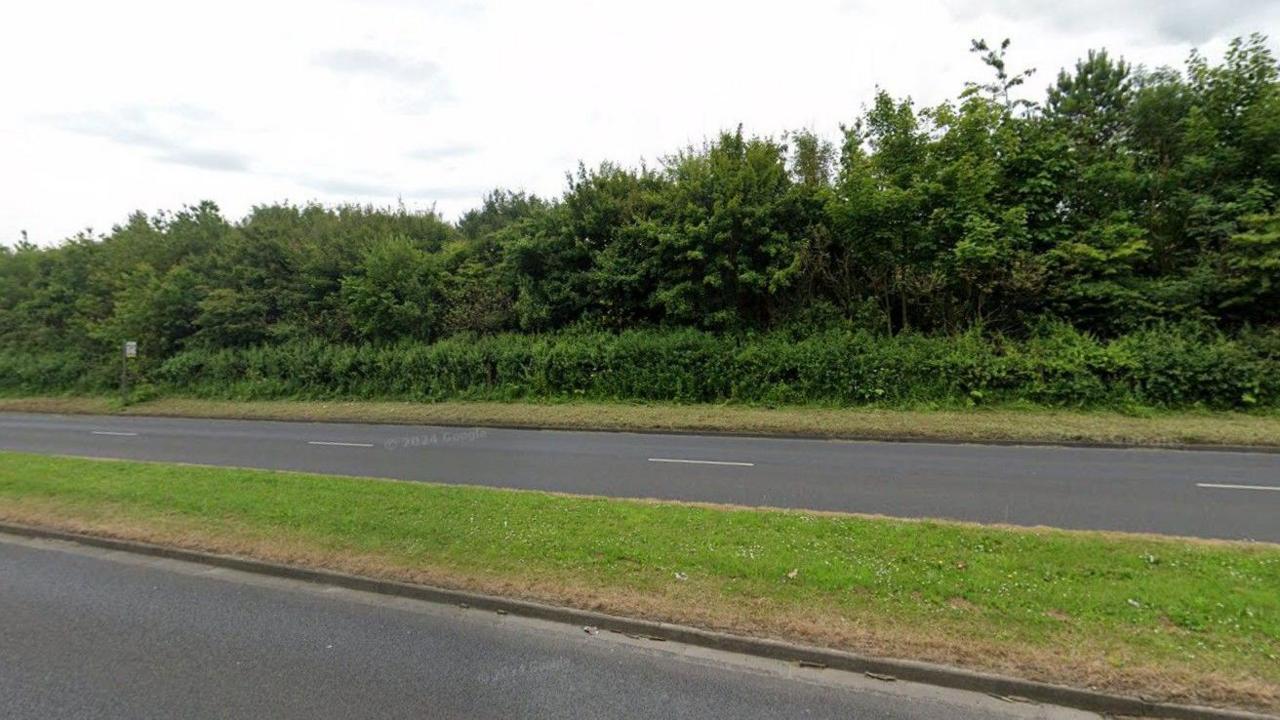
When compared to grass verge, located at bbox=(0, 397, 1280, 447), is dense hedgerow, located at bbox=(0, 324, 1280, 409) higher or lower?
higher

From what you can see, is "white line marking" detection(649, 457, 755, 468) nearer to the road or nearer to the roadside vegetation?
the road

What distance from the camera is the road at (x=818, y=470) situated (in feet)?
21.6

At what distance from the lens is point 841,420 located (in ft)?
42.7

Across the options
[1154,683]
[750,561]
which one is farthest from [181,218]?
[1154,683]

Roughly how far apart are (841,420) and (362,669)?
1114 cm

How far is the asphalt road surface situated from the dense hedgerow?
11929mm

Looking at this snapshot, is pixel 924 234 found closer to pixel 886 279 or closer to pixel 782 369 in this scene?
pixel 886 279

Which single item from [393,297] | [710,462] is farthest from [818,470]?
[393,297]

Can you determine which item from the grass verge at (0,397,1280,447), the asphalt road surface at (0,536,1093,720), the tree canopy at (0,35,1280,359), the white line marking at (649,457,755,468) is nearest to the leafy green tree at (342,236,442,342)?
the tree canopy at (0,35,1280,359)

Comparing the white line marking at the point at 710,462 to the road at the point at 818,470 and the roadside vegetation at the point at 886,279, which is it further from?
the roadside vegetation at the point at 886,279

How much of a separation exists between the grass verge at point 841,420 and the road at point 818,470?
1.84 ft

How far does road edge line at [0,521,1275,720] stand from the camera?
10.4 ft

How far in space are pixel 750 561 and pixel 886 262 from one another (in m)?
14.3

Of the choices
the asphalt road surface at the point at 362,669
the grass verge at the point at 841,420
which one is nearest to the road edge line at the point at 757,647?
the asphalt road surface at the point at 362,669
